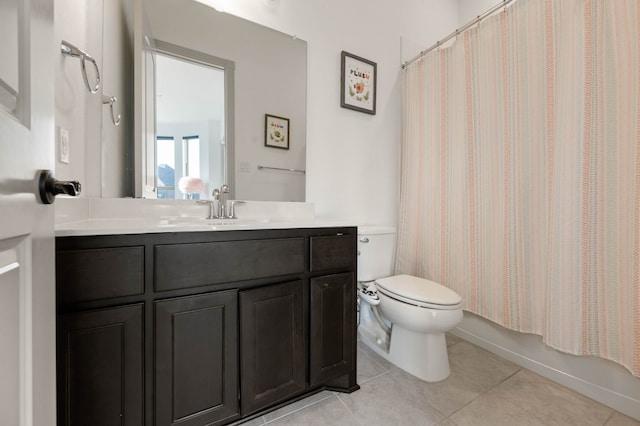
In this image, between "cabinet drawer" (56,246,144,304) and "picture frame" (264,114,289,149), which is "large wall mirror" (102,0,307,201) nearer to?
"picture frame" (264,114,289,149)

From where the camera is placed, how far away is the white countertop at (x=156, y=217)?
0.89 m

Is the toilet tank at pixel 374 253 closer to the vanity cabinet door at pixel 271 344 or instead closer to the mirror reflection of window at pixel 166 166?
the vanity cabinet door at pixel 271 344

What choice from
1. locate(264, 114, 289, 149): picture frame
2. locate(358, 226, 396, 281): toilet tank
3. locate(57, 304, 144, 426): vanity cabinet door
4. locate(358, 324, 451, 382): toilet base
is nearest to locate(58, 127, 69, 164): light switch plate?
locate(57, 304, 144, 426): vanity cabinet door

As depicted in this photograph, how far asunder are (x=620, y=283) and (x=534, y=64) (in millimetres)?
1145

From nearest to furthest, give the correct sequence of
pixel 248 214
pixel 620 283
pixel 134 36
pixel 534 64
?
pixel 620 283, pixel 134 36, pixel 534 64, pixel 248 214

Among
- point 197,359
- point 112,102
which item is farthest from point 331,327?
point 112,102

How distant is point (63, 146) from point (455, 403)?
1.94 m

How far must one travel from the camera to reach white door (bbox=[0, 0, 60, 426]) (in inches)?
15.2

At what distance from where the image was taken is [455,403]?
4.22 feet

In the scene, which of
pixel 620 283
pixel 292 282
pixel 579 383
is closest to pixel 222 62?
pixel 292 282

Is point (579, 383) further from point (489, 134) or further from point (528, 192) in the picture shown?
Result: point (489, 134)

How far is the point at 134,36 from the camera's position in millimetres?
1291

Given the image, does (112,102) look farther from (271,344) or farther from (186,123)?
(271,344)

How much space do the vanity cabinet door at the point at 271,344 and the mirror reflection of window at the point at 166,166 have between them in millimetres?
717
